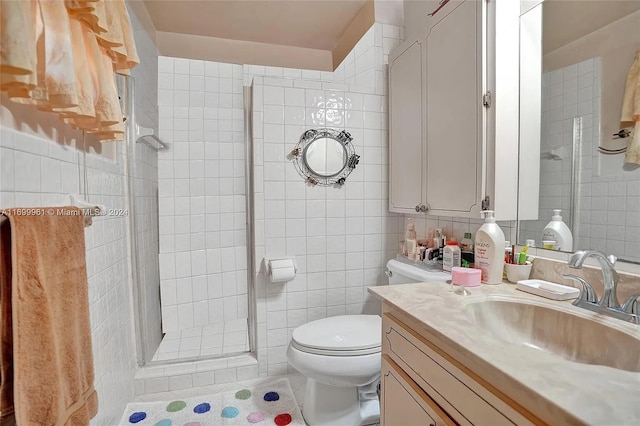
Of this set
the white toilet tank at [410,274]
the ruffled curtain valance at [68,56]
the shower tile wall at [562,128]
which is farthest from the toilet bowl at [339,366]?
the ruffled curtain valance at [68,56]

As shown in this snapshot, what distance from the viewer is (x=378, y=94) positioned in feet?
6.78

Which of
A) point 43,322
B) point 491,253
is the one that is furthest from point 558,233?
point 43,322

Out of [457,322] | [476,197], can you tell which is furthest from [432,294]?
[476,197]

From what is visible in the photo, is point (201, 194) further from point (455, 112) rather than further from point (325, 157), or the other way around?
point (455, 112)

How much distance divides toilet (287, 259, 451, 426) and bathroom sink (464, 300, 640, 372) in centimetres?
42

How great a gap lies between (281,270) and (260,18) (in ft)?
6.01

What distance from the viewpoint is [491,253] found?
1202 millimetres

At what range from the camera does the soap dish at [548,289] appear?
996mm

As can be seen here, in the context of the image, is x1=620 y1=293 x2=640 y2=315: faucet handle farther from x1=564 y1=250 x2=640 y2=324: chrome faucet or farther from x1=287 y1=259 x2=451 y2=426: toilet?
x1=287 y1=259 x2=451 y2=426: toilet

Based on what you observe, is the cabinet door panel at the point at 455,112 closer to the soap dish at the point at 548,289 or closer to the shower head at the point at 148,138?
the soap dish at the point at 548,289

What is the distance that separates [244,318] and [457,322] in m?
1.96

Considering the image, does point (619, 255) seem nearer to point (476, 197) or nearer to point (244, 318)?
point (476, 197)

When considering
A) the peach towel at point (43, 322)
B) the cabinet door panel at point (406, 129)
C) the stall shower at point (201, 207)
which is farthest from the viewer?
the stall shower at point (201, 207)

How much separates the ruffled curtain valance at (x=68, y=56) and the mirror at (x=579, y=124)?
154cm
